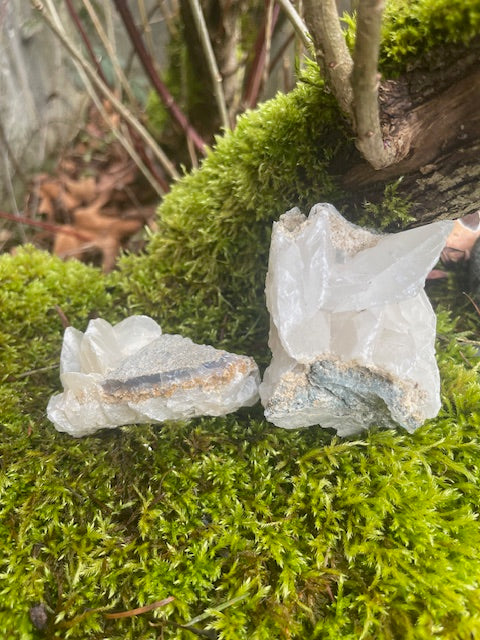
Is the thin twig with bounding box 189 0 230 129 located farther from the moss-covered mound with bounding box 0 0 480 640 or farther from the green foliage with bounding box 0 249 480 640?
the green foliage with bounding box 0 249 480 640

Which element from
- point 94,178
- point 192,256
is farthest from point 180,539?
point 94,178

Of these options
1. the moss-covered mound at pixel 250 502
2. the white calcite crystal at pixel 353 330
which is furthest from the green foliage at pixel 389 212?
the white calcite crystal at pixel 353 330

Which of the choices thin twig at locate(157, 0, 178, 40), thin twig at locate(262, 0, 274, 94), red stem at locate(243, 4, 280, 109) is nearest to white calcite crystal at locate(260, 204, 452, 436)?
thin twig at locate(262, 0, 274, 94)

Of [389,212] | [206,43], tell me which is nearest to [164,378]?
[389,212]

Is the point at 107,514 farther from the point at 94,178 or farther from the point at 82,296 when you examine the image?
the point at 94,178

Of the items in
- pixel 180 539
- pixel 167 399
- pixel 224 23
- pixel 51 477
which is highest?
pixel 224 23

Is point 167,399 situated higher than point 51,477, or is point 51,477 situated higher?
point 167,399
